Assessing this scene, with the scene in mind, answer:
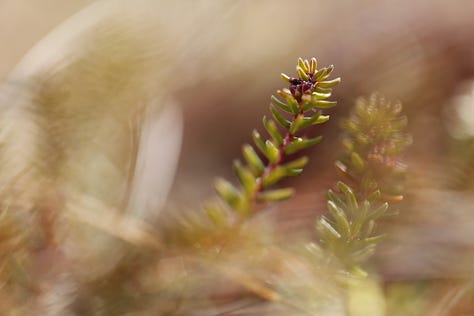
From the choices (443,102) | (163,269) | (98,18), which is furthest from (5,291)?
(443,102)

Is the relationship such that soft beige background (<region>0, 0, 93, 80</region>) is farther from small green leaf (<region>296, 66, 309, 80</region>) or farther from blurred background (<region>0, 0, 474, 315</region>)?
small green leaf (<region>296, 66, 309, 80</region>)

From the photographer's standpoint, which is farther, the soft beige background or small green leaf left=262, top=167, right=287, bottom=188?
the soft beige background

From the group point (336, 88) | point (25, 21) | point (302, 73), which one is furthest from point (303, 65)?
point (25, 21)

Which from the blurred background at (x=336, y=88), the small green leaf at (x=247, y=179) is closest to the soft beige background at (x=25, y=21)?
the blurred background at (x=336, y=88)

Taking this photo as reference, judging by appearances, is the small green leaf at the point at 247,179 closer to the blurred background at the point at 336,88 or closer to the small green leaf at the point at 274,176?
the small green leaf at the point at 274,176

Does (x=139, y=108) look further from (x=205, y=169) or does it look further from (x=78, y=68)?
(x=205, y=169)

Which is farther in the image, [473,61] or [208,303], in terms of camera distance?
[473,61]

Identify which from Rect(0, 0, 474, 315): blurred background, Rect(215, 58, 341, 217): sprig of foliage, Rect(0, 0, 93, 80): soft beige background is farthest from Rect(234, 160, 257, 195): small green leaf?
Rect(0, 0, 93, 80): soft beige background
